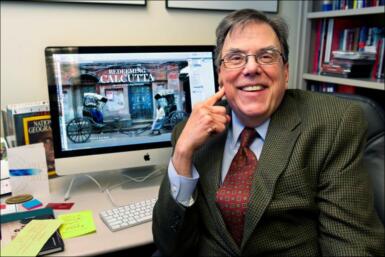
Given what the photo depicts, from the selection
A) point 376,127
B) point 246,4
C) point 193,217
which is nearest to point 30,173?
point 193,217

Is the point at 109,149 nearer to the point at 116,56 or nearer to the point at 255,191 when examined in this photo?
the point at 116,56

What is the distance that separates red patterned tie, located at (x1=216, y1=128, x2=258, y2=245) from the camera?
1026mm

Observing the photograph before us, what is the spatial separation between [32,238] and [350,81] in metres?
1.62

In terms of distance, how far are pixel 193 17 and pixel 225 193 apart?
1141 millimetres

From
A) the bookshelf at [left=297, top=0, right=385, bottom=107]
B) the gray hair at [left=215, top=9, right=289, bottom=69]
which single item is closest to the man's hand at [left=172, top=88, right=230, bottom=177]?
the gray hair at [left=215, top=9, right=289, bottom=69]

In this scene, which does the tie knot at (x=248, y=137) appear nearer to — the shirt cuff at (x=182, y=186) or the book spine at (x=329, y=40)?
the shirt cuff at (x=182, y=186)

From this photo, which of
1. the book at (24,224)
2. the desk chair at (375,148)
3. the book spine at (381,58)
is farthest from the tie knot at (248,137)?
the book spine at (381,58)

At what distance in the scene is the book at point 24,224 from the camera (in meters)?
1.01

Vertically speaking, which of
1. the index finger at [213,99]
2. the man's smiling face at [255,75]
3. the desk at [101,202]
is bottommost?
the desk at [101,202]

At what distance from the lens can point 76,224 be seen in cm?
115

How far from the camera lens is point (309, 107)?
107 cm

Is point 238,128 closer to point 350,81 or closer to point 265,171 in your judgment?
point 265,171

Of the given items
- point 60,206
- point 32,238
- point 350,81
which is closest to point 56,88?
point 60,206

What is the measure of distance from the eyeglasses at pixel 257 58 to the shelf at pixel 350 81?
790 millimetres
